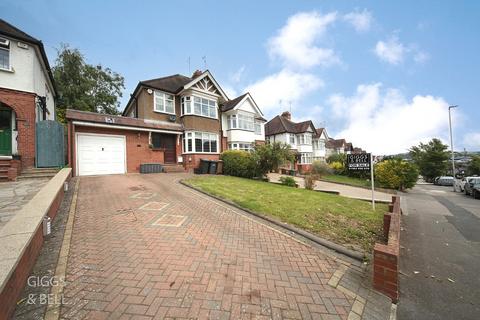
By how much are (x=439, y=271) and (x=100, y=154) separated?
16.1m

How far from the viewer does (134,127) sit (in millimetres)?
14547

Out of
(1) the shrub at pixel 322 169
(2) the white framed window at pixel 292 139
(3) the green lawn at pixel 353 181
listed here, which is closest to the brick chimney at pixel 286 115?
(2) the white framed window at pixel 292 139

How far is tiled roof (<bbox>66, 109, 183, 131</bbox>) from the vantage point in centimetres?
1241

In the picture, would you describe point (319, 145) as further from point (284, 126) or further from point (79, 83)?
point (79, 83)

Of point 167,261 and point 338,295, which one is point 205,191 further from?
point 338,295

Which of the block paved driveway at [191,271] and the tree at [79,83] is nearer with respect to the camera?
the block paved driveway at [191,271]

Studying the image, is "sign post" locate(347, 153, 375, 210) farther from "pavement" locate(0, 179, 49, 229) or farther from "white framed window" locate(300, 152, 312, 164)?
"white framed window" locate(300, 152, 312, 164)

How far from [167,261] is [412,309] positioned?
3.79 meters

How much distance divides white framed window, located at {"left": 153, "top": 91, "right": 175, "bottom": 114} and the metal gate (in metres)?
7.02

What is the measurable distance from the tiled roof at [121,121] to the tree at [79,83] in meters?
13.0

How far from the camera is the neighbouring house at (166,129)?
42.8ft

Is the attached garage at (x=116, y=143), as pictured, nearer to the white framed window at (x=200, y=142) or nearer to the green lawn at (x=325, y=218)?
the white framed window at (x=200, y=142)

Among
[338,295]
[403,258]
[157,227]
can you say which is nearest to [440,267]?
[403,258]

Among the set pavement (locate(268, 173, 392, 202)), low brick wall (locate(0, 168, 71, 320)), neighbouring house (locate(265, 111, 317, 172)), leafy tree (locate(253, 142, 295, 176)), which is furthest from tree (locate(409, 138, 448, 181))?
low brick wall (locate(0, 168, 71, 320))
